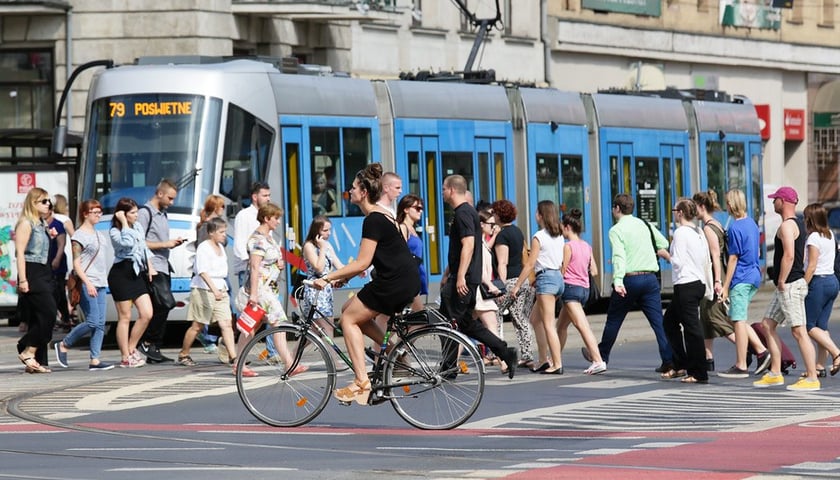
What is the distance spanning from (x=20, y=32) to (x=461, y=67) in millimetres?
10417

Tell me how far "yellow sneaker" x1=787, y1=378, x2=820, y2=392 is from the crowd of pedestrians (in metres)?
0.02

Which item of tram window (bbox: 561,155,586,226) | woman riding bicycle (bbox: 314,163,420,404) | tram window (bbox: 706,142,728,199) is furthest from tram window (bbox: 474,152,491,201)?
woman riding bicycle (bbox: 314,163,420,404)

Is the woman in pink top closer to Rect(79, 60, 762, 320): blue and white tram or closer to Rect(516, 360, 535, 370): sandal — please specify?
Rect(516, 360, 535, 370): sandal

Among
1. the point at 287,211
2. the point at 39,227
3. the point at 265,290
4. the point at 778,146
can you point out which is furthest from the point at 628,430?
the point at 778,146

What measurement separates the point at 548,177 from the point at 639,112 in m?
2.99

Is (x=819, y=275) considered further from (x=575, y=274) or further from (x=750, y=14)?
(x=750, y=14)

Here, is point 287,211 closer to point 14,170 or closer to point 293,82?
point 293,82

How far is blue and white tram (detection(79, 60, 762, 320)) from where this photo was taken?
70.9 feet

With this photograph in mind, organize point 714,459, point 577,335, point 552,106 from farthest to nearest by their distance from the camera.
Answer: point 552,106 < point 577,335 < point 714,459

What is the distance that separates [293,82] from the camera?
22578 mm

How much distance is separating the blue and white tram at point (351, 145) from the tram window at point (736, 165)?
82.8 inches

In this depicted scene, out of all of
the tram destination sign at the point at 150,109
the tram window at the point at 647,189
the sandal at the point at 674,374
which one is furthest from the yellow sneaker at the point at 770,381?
the tram window at the point at 647,189

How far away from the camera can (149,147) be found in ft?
70.9

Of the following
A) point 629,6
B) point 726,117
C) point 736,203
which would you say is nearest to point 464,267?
point 736,203
